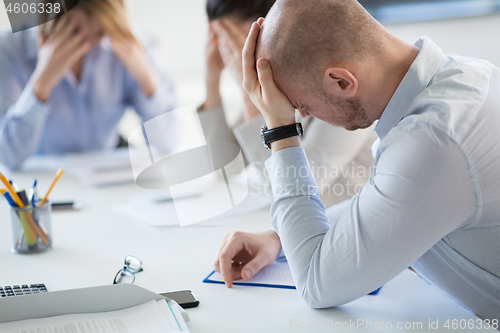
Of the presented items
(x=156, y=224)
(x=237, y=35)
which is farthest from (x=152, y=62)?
(x=156, y=224)

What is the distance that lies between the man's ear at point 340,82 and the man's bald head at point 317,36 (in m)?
0.01

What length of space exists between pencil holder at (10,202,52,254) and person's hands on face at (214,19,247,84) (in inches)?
29.4

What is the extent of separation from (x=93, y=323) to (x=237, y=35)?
1.03 metres

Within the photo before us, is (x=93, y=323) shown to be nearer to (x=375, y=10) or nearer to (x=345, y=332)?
(x=345, y=332)

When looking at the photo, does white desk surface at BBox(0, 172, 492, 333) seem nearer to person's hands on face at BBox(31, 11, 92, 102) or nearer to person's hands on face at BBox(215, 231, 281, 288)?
person's hands on face at BBox(215, 231, 281, 288)

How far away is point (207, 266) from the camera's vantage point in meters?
0.88

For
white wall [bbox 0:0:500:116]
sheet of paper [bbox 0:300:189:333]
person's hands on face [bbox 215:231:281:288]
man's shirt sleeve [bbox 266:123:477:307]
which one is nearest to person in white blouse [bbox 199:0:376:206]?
person's hands on face [bbox 215:231:281:288]

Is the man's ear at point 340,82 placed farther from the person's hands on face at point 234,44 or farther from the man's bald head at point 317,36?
the person's hands on face at point 234,44

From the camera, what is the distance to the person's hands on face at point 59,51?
5.92 ft

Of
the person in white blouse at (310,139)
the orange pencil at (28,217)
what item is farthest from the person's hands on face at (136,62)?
the orange pencil at (28,217)

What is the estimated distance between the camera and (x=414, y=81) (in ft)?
2.35

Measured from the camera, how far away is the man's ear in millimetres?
717

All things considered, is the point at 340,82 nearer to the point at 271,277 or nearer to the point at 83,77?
the point at 271,277

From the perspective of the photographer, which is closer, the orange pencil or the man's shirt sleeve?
the man's shirt sleeve
